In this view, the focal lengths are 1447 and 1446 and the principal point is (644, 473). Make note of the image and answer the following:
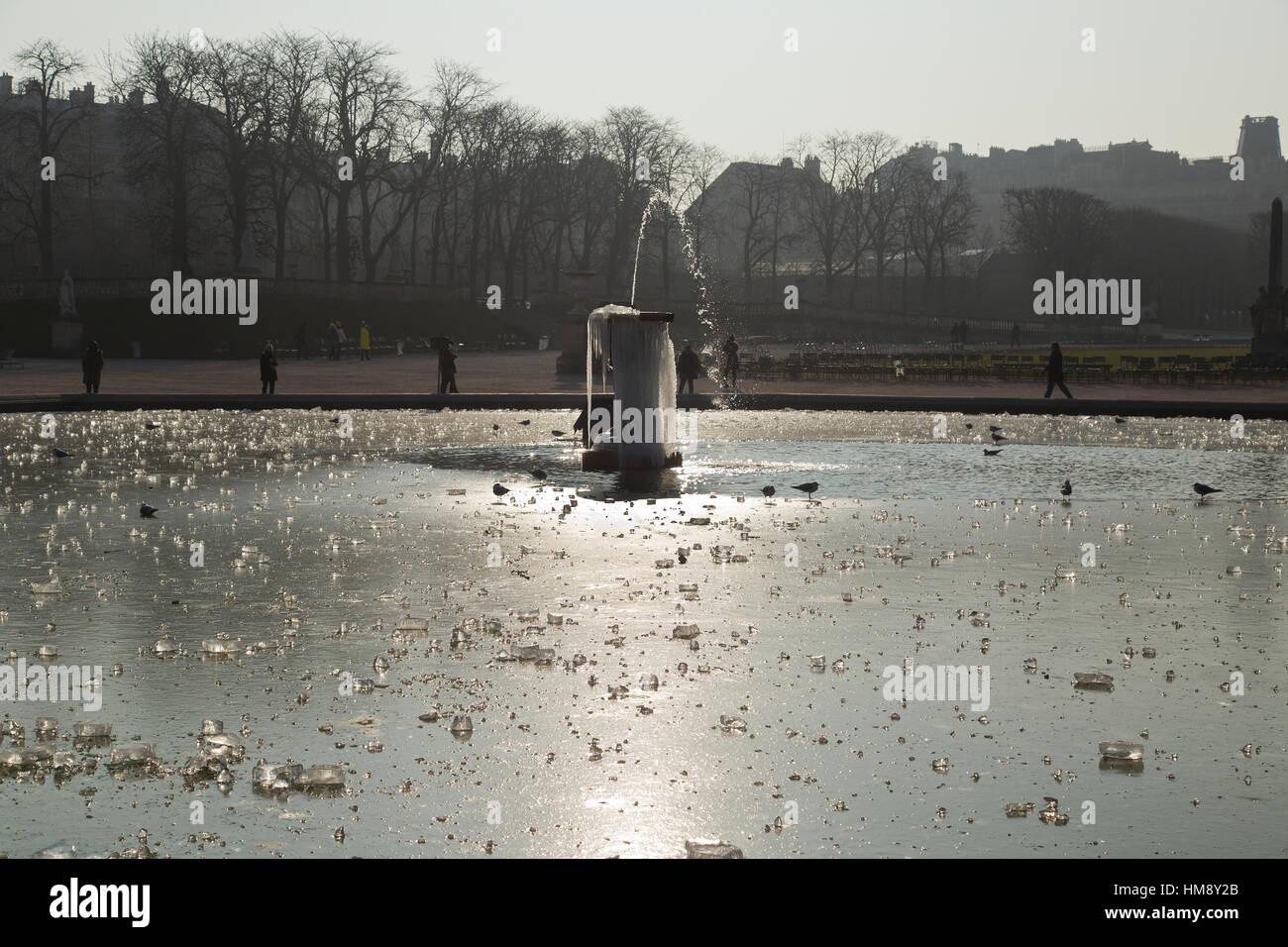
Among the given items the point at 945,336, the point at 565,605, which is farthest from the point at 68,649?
the point at 945,336

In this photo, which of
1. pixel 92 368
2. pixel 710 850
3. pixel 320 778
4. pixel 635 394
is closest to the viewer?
pixel 710 850

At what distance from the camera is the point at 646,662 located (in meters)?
7.86

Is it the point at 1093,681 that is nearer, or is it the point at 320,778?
the point at 320,778

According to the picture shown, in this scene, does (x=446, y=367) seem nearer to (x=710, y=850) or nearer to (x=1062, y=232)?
(x=710, y=850)

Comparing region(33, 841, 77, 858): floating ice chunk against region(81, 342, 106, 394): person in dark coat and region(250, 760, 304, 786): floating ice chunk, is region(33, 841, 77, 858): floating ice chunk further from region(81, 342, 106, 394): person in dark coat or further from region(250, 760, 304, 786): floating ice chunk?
region(81, 342, 106, 394): person in dark coat

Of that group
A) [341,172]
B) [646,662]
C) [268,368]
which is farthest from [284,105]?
[646,662]

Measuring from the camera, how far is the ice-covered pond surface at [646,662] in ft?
17.8

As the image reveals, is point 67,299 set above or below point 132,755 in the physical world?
above

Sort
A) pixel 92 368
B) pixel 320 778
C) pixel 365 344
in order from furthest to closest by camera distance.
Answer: pixel 365 344 < pixel 92 368 < pixel 320 778

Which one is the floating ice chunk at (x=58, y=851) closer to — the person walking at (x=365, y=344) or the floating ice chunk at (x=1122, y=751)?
the floating ice chunk at (x=1122, y=751)

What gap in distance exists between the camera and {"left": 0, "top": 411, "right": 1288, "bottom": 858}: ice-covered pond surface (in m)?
5.43

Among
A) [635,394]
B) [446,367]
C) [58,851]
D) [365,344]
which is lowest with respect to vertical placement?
[58,851]

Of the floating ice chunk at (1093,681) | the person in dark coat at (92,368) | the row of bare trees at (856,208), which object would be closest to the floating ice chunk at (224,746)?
the floating ice chunk at (1093,681)

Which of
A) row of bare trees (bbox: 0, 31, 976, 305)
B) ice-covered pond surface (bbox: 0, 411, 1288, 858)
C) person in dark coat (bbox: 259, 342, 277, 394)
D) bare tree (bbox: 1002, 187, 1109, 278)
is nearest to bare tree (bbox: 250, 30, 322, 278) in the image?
row of bare trees (bbox: 0, 31, 976, 305)
